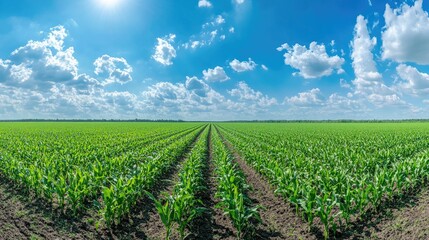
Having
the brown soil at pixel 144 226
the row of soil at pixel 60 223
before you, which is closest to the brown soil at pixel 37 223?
the row of soil at pixel 60 223

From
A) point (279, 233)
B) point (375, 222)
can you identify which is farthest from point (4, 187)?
point (375, 222)

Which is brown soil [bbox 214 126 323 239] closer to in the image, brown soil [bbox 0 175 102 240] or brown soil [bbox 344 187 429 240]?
brown soil [bbox 344 187 429 240]

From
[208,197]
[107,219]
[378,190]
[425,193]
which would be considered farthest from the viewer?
[208,197]

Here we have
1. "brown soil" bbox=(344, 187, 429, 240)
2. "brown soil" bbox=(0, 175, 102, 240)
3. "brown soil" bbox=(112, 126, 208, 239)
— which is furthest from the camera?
"brown soil" bbox=(112, 126, 208, 239)

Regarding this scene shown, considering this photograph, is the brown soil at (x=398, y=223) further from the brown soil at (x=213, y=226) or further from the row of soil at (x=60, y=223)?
the row of soil at (x=60, y=223)

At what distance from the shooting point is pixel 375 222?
7.38 meters

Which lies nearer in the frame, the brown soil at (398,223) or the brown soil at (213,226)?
the brown soil at (398,223)

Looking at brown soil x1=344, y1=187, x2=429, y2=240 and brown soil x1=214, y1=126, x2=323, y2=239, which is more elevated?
brown soil x1=344, y1=187, x2=429, y2=240

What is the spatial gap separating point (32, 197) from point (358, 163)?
46.0 feet

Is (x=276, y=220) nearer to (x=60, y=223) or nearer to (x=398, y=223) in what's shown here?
(x=398, y=223)

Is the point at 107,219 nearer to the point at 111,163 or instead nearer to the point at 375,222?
the point at 111,163

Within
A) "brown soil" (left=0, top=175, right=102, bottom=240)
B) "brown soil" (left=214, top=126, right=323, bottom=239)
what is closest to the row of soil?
"brown soil" (left=0, top=175, right=102, bottom=240)

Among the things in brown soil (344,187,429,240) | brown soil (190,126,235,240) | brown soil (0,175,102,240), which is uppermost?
brown soil (344,187,429,240)

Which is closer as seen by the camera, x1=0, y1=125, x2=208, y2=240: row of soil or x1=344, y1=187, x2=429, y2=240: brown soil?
x1=344, y1=187, x2=429, y2=240: brown soil
